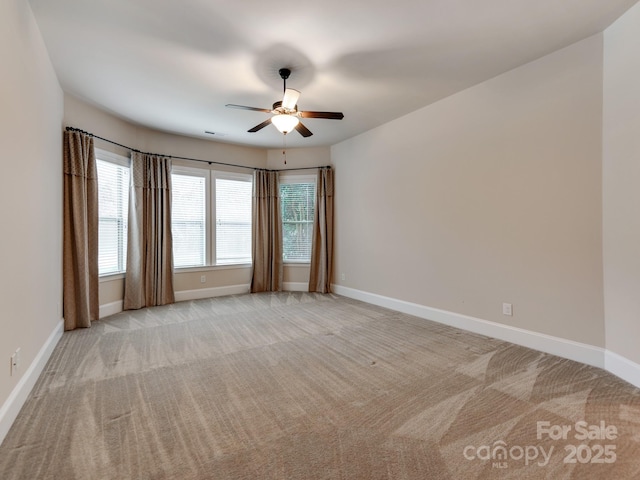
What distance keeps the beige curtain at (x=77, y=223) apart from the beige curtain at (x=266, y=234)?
104 inches

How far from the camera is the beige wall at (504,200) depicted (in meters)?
2.72

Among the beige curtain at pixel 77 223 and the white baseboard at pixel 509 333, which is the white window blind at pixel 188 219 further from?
the white baseboard at pixel 509 333

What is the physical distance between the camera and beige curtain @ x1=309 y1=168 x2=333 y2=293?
5801 millimetres

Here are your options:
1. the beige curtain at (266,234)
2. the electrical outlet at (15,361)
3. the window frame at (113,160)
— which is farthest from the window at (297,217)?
the electrical outlet at (15,361)

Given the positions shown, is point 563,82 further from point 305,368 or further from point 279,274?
point 279,274

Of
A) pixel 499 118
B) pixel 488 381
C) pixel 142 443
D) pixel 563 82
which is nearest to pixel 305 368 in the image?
pixel 142 443

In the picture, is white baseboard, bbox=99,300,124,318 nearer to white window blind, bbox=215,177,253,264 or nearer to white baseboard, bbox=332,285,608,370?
white window blind, bbox=215,177,253,264

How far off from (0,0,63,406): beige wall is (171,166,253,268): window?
2071 mm

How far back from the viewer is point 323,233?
19.0 feet

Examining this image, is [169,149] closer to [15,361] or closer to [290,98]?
[290,98]

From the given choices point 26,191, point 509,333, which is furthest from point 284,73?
point 509,333

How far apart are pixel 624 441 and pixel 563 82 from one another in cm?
291

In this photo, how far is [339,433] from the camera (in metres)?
1.82

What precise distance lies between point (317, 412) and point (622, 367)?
2.50 m
